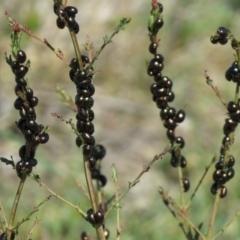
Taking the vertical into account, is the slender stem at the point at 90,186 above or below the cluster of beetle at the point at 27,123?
below

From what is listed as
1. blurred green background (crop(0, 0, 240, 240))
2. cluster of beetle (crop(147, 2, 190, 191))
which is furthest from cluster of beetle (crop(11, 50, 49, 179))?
blurred green background (crop(0, 0, 240, 240))

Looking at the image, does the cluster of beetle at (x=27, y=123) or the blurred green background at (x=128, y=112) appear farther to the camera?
the blurred green background at (x=128, y=112)

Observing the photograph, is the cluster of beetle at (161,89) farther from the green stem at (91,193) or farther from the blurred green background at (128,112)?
the blurred green background at (128,112)

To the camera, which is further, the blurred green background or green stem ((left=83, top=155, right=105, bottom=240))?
the blurred green background

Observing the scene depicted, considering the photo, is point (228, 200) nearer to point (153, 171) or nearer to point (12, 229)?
point (153, 171)

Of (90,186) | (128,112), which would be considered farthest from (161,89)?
(128,112)

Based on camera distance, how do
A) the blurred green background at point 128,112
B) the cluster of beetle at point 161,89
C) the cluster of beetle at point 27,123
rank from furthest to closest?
the blurred green background at point 128,112 → the cluster of beetle at point 161,89 → the cluster of beetle at point 27,123

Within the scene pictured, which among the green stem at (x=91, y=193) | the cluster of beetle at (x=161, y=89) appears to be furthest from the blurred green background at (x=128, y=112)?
the green stem at (x=91, y=193)

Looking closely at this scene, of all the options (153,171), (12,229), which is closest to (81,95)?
(12,229)

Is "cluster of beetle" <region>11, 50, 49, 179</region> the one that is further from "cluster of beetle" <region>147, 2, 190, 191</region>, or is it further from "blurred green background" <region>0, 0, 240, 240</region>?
"blurred green background" <region>0, 0, 240, 240</region>
